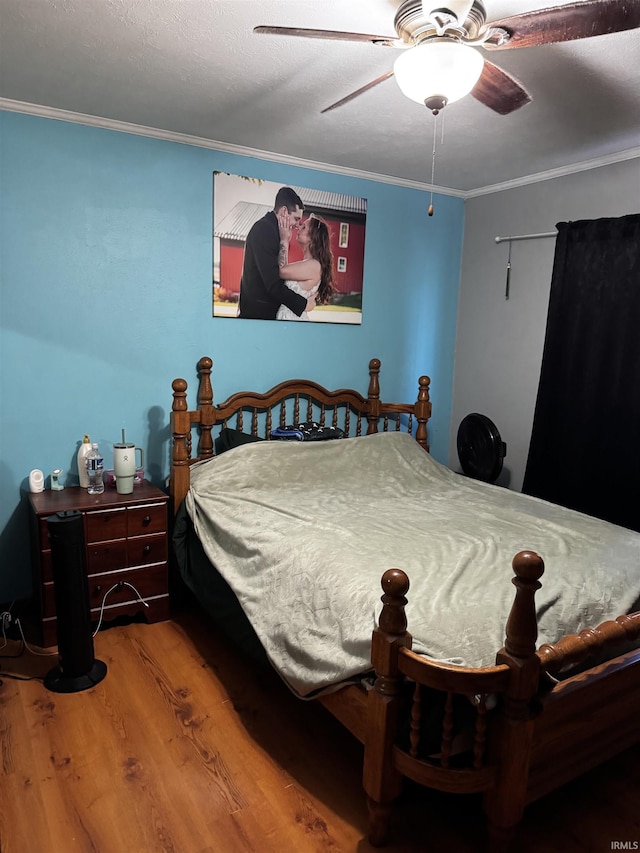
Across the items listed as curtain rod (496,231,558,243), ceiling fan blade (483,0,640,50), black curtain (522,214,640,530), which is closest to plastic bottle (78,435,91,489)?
ceiling fan blade (483,0,640,50)

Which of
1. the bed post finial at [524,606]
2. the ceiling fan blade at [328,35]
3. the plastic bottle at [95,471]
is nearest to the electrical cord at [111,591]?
the plastic bottle at [95,471]

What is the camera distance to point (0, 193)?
262 centimetres

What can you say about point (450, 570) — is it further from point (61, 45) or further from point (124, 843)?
point (61, 45)

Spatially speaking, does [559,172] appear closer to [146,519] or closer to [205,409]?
[205,409]

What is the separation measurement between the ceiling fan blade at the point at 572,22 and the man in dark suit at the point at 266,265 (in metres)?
1.89

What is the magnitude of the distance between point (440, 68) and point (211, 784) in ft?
7.23

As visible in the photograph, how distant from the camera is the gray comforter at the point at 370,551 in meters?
1.72

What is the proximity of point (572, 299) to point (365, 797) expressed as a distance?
2725 mm

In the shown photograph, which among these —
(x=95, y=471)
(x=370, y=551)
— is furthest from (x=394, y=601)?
(x=95, y=471)

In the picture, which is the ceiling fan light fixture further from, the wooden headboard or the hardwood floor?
the hardwood floor

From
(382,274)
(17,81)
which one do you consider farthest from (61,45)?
(382,274)

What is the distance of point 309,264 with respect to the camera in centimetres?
347

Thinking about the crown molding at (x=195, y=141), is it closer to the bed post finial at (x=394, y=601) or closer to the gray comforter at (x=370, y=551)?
the gray comforter at (x=370, y=551)

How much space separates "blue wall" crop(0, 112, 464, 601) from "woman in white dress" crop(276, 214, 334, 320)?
188 mm
